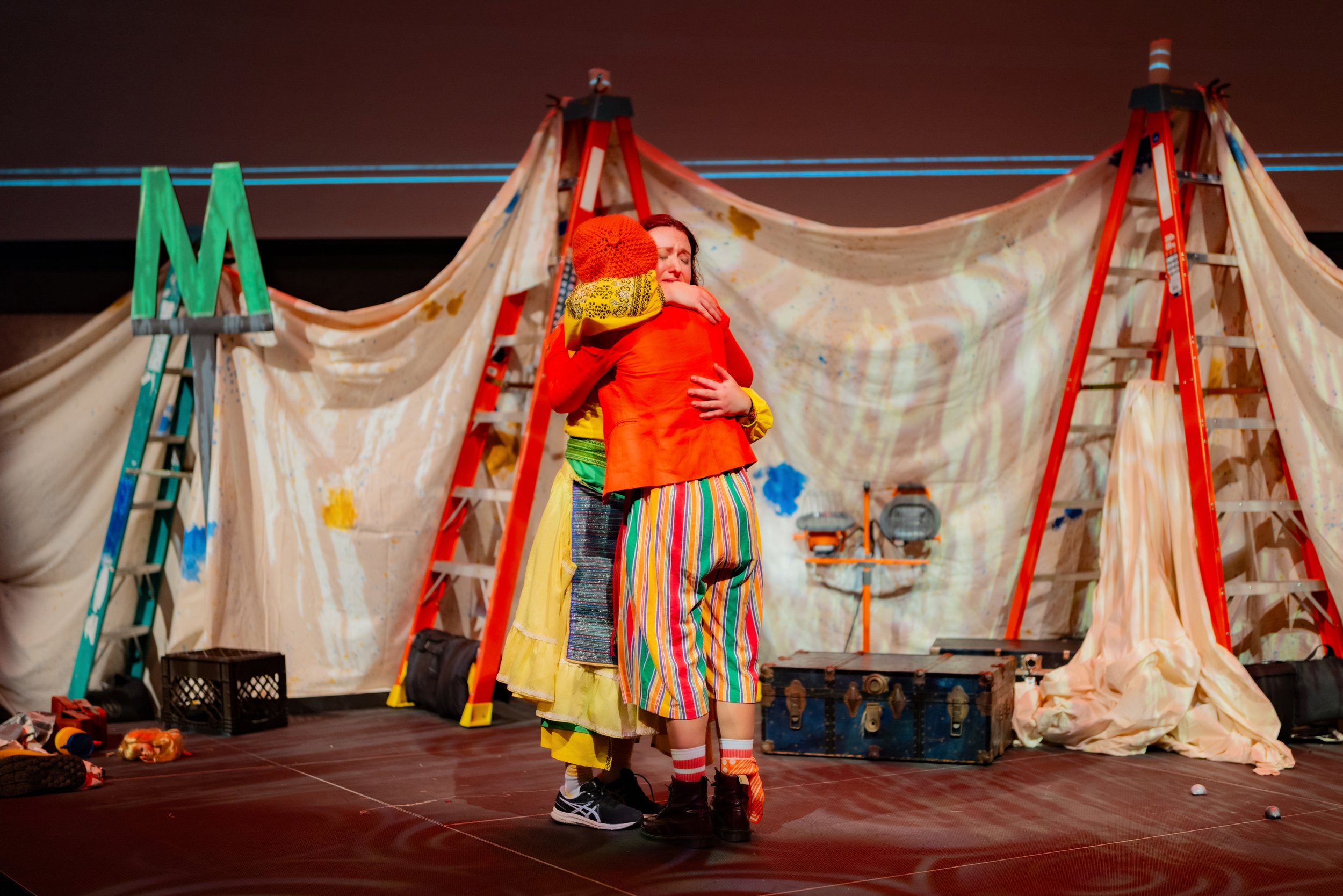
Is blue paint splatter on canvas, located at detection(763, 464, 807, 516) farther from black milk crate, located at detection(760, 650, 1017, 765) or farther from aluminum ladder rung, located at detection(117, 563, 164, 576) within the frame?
aluminum ladder rung, located at detection(117, 563, 164, 576)

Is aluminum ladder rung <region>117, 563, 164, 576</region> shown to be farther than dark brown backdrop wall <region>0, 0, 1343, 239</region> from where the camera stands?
No

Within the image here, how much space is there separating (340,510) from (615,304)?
7.29 ft

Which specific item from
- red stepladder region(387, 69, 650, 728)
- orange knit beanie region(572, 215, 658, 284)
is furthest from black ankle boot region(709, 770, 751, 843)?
red stepladder region(387, 69, 650, 728)

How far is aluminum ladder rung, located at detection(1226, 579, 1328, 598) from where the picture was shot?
12.9 ft

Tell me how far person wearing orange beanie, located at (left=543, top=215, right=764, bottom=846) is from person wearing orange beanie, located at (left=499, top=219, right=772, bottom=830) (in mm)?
40

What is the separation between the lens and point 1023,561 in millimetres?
4258

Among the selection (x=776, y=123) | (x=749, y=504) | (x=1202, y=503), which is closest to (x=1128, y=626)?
(x=1202, y=503)

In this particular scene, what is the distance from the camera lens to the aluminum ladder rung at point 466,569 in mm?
4172

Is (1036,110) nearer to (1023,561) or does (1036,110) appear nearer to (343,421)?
(1023,561)

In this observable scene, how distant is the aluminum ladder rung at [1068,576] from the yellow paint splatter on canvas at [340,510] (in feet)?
8.13

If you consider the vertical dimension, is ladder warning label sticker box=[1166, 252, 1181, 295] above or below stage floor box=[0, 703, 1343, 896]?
A: above

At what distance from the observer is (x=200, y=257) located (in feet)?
14.0

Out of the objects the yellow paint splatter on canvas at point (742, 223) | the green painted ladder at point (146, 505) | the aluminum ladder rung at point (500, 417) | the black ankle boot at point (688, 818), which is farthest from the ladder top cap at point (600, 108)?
the black ankle boot at point (688, 818)

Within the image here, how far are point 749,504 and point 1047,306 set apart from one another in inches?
92.6
